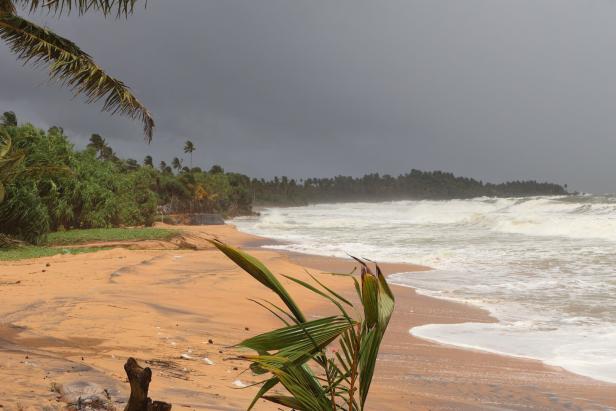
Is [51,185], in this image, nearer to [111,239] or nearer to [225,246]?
[111,239]

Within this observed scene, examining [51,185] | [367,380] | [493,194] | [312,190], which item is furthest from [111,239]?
[493,194]

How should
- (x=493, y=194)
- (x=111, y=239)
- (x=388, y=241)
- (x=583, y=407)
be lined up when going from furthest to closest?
(x=493, y=194), (x=388, y=241), (x=111, y=239), (x=583, y=407)

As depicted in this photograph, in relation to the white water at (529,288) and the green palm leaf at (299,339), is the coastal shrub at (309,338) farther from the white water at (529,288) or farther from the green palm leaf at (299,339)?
the white water at (529,288)

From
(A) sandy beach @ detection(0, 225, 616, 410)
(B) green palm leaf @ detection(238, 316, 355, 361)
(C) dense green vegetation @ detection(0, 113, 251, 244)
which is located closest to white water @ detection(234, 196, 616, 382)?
(A) sandy beach @ detection(0, 225, 616, 410)

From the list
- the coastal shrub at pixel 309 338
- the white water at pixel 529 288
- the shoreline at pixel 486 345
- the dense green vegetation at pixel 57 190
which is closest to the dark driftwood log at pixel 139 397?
the coastal shrub at pixel 309 338

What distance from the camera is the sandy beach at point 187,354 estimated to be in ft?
12.1

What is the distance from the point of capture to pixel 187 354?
527cm

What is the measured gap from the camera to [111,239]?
19.5m

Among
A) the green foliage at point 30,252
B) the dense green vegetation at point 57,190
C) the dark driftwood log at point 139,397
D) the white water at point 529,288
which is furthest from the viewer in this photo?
the dense green vegetation at point 57,190

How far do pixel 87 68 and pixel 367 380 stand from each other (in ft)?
19.2

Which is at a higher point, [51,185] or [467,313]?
[51,185]

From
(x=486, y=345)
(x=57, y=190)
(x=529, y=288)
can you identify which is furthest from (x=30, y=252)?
(x=529, y=288)

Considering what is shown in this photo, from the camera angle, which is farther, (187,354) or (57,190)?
(57,190)

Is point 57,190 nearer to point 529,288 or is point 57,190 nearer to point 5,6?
point 5,6
